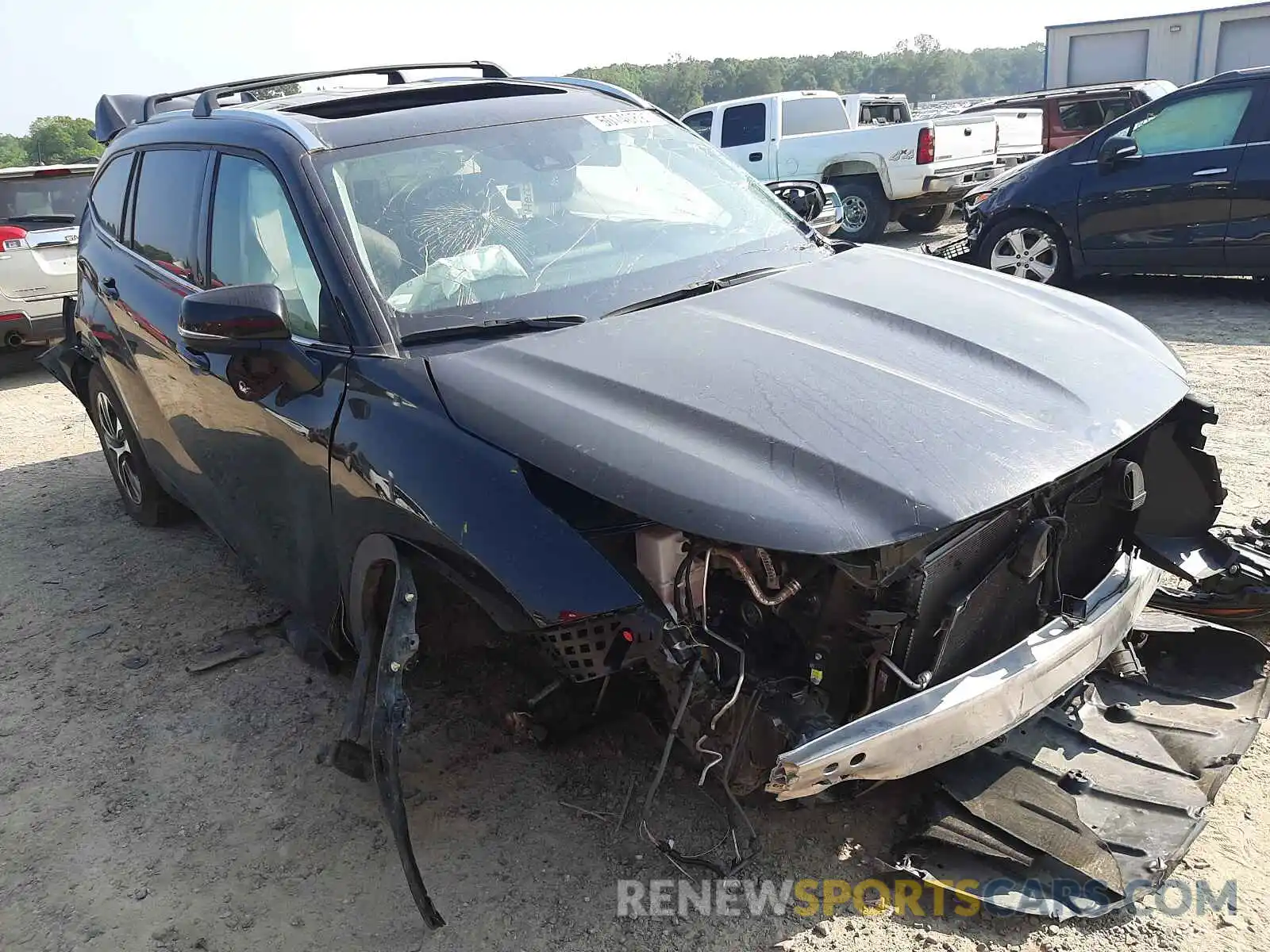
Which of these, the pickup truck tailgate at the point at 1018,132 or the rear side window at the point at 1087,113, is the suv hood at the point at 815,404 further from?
the rear side window at the point at 1087,113

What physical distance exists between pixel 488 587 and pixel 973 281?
2.05 metres

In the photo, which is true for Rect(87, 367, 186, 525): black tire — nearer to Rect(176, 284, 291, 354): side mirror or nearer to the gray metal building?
Rect(176, 284, 291, 354): side mirror

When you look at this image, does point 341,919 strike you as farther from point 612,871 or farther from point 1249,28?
point 1249,28

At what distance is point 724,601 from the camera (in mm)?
2486

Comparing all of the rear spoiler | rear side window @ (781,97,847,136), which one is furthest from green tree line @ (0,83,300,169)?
the rear spoiler

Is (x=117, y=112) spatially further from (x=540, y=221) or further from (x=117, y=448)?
(x=540, y=221)

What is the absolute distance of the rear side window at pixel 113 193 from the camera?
178 inches

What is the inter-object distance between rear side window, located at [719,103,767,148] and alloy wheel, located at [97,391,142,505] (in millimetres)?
10027

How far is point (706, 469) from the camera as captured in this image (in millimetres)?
2211

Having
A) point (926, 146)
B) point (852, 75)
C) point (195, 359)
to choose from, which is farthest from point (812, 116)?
point (852, 75)

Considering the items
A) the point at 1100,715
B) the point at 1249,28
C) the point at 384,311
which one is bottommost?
the point at 1100,715

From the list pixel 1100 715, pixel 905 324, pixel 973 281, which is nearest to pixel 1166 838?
pixel 1100 715

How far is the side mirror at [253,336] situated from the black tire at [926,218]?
10932mm

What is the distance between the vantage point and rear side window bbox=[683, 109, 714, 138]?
14.2 m
